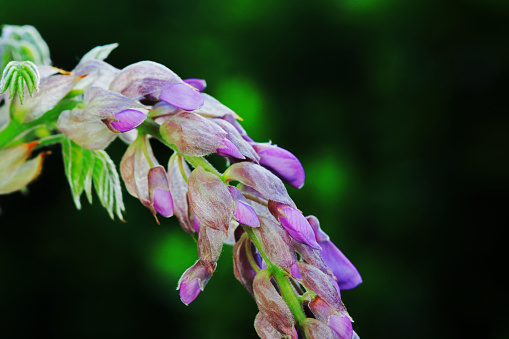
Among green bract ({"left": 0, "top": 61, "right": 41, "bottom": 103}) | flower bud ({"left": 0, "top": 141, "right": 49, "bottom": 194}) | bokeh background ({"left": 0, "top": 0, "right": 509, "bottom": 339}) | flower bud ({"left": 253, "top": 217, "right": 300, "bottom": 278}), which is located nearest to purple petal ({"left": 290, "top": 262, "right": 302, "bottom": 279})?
flower bud ({"left": 253, "top": 217, "right": 300, "bottom": 278})

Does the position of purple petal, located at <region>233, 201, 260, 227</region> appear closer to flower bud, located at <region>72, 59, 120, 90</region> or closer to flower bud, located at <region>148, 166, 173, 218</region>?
flower bud, located at <region>148, 166, 173, 218</region>

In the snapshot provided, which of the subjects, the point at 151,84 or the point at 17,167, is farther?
the point at 17,167

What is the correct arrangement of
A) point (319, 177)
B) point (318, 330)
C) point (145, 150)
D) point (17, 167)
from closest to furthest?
1. point (318, 330)
2. point (145, 150)
3. point (17, 167)
4. point (319, 177)

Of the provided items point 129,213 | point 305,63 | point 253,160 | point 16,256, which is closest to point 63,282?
point 16,256

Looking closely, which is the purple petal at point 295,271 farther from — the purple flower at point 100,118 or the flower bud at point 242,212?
the purple flower at point 100,118

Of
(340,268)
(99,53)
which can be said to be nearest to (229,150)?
(340,268)

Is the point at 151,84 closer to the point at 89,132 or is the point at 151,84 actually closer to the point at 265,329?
the point at 89,132

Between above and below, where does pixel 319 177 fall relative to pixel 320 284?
below

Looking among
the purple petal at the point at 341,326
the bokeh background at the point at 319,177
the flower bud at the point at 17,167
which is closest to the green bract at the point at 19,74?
the flower bud at the point at 17,167
